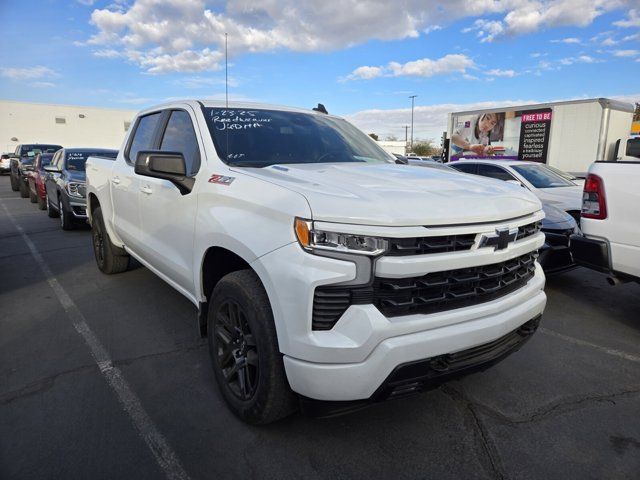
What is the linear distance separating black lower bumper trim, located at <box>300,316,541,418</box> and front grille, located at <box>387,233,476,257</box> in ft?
1.64

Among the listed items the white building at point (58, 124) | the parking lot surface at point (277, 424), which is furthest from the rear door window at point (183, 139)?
the white building at point (58, 124)

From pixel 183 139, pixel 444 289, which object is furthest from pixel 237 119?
pixel 444 289

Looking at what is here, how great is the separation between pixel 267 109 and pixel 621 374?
3.33 m

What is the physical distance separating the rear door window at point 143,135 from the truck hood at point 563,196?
578 centimetres

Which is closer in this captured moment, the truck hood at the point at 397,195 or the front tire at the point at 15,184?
the truck hood at the point at 397,195

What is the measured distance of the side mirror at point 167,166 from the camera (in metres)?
2.88

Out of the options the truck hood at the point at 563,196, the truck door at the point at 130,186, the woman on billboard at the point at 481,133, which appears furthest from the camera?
the woman on billboard at the point at 481,133

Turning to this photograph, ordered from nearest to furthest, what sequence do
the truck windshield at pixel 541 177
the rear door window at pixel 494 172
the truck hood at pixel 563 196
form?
the truck hood at pixel 563 196 → the truck windshield at pixel 541 177 → the rear door window at pixel 494 172

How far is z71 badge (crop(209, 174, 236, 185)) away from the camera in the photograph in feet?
8.75

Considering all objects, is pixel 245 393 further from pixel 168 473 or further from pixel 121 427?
pixel 121 427

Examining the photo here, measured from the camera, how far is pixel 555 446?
2.48m

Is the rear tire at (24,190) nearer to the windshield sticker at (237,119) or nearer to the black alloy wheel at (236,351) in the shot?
the windshield sticker at (237,119)

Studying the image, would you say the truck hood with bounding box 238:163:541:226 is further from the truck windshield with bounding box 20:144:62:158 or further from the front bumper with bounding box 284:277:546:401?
the truck windshield with bounding box 20:144:62:158

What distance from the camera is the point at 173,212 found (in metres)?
3.27
